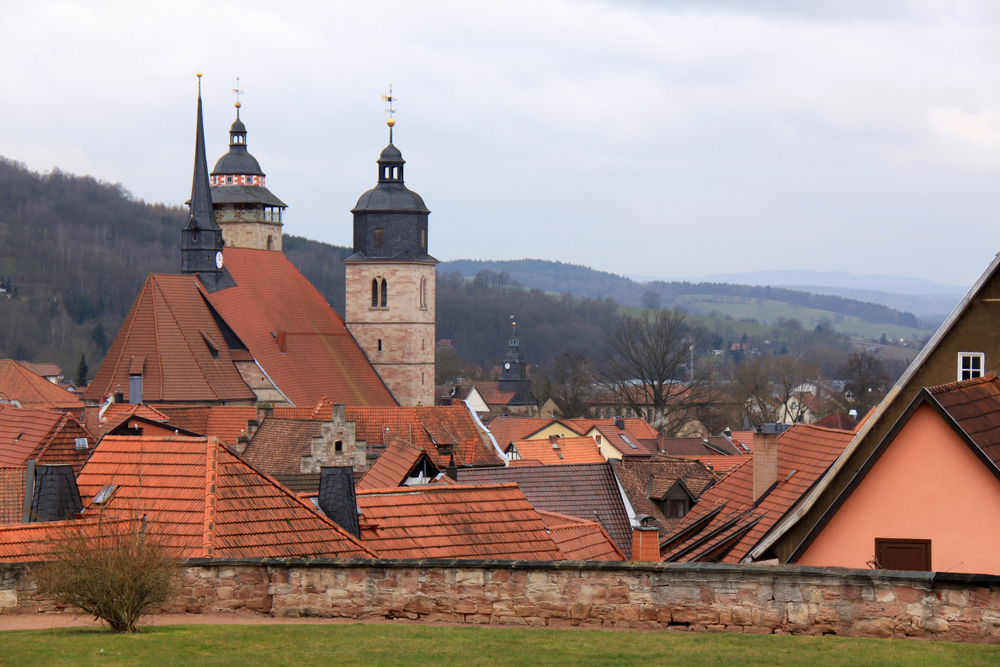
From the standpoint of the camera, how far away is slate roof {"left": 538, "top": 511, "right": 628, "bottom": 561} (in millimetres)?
19234

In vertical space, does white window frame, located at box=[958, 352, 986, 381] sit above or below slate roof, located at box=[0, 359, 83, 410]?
above

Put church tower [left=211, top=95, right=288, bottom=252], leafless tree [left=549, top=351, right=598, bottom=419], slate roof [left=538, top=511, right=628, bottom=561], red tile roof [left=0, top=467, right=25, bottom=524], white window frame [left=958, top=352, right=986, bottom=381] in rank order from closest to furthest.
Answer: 1. white window frame [left=958, top=352, right=986, bottom=381]
2. slate roof [left=538, top=511, right=628, bottom=561]
3. red tile roof [left=0, top=467, right=25, bottom=524]
4. church tower [left=211, top=95, right=288, bottom=252]
5. leafless tree [left=549, top=351, right=598, bottom=419]

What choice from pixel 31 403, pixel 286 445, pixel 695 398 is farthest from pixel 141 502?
pixel 695 398

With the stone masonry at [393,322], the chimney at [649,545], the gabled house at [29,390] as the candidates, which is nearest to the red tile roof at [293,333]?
the stone masonry at [393,322]

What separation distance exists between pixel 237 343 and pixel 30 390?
58.9ft

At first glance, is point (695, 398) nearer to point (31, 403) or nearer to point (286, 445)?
point (31, 403)

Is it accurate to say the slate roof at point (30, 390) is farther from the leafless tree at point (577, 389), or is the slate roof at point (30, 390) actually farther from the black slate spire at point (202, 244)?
the leafless tree at point (577, 389)

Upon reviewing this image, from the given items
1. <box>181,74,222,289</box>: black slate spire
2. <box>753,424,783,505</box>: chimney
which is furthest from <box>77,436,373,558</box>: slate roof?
<box>181,74,222,289</box>: black slate spire

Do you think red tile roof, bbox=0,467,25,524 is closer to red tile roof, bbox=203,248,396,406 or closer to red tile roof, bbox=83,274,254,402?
red tile roof, bbox=83,274,254,402

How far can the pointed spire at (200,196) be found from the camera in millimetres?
59594

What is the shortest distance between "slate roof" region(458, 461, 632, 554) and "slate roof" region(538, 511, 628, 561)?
600 cm

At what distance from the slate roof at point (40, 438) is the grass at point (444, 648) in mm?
17792

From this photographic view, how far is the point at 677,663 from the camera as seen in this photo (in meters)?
8.68

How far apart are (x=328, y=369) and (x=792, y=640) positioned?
2013 inches
